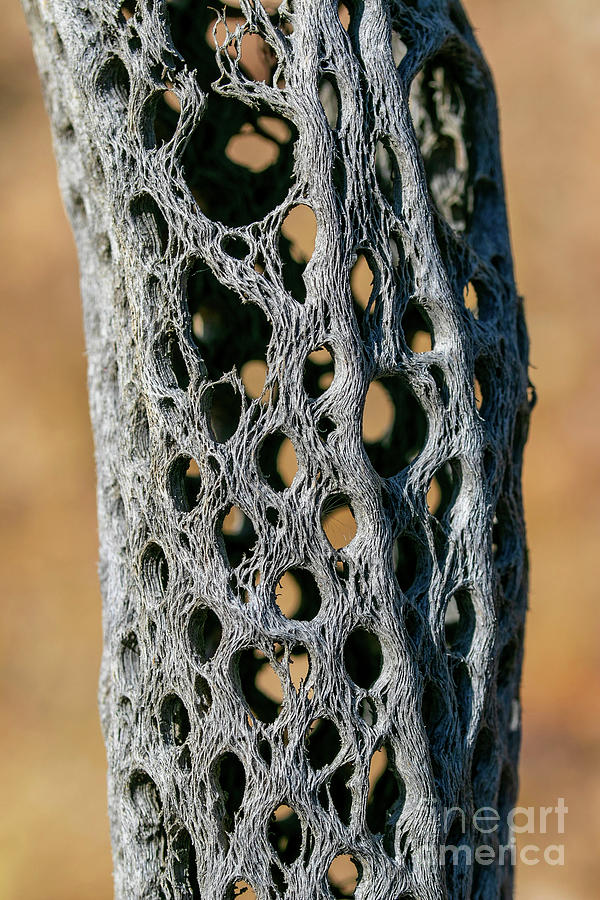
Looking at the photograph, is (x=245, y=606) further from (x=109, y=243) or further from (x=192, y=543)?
(x=109, y=243)

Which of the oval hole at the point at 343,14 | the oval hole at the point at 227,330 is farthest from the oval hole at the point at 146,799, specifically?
the oval hole at the point at 343,14

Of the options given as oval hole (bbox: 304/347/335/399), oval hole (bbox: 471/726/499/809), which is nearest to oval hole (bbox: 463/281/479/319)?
oval hole (bbox: 304/347/335/399)

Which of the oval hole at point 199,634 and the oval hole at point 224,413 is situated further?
the oval hole at point 224,413

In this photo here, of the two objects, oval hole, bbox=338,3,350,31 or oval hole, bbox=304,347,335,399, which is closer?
oval hole, bbox=338,3,350,31

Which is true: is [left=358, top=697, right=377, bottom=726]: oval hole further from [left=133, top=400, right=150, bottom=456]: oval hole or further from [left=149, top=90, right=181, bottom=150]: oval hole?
[left=149, top=90, right=181, bottom=150]: oval hole

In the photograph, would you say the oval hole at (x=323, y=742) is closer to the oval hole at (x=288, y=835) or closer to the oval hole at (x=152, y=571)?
the oval hole at (x=288, y=835)

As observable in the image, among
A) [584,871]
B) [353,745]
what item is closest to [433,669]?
[353,745]

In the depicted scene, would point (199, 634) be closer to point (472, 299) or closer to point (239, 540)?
point (239, 540)

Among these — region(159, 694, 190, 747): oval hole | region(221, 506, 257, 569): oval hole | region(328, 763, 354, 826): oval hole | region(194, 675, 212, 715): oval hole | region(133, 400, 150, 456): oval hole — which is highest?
region(133, 400, 150, 456): oval hole

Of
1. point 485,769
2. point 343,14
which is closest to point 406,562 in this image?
point 485,769

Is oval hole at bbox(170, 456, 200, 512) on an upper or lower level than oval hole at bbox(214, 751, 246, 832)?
upper
